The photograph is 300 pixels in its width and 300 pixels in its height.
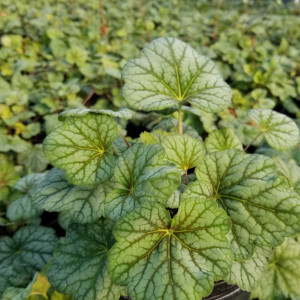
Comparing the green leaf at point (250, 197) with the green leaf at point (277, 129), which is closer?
the green leaf at point (250, 197)

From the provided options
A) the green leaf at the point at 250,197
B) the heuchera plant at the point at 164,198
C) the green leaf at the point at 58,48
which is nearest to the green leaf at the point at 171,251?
the heuchera plant at the point at 164,198

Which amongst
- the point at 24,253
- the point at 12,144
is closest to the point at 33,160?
the point at 12,144

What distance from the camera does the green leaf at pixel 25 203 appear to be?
1.62 metres

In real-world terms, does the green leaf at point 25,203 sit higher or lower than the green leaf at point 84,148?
lower

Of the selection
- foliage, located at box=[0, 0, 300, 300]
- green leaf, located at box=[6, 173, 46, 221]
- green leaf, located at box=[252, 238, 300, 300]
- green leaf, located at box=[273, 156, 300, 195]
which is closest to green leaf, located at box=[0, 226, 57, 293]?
foliage, located at box=[0, 0, 300, 300]

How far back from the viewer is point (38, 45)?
3.31 meters

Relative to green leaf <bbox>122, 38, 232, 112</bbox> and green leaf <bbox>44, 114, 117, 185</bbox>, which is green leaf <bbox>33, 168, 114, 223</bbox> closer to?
green leaf <bbox>44, 114, 117, 185</bbox>

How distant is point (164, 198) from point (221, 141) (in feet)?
1.76

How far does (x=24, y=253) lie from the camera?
5.42ft

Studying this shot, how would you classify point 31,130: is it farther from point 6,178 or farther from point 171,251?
point 171,251

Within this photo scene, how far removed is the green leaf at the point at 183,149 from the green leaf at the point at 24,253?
95 cm

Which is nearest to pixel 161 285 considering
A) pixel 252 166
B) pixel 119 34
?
pixel 252 166

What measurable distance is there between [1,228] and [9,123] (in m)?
0.78

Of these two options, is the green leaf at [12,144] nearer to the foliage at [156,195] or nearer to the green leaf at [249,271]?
the foliage at [156,195]
